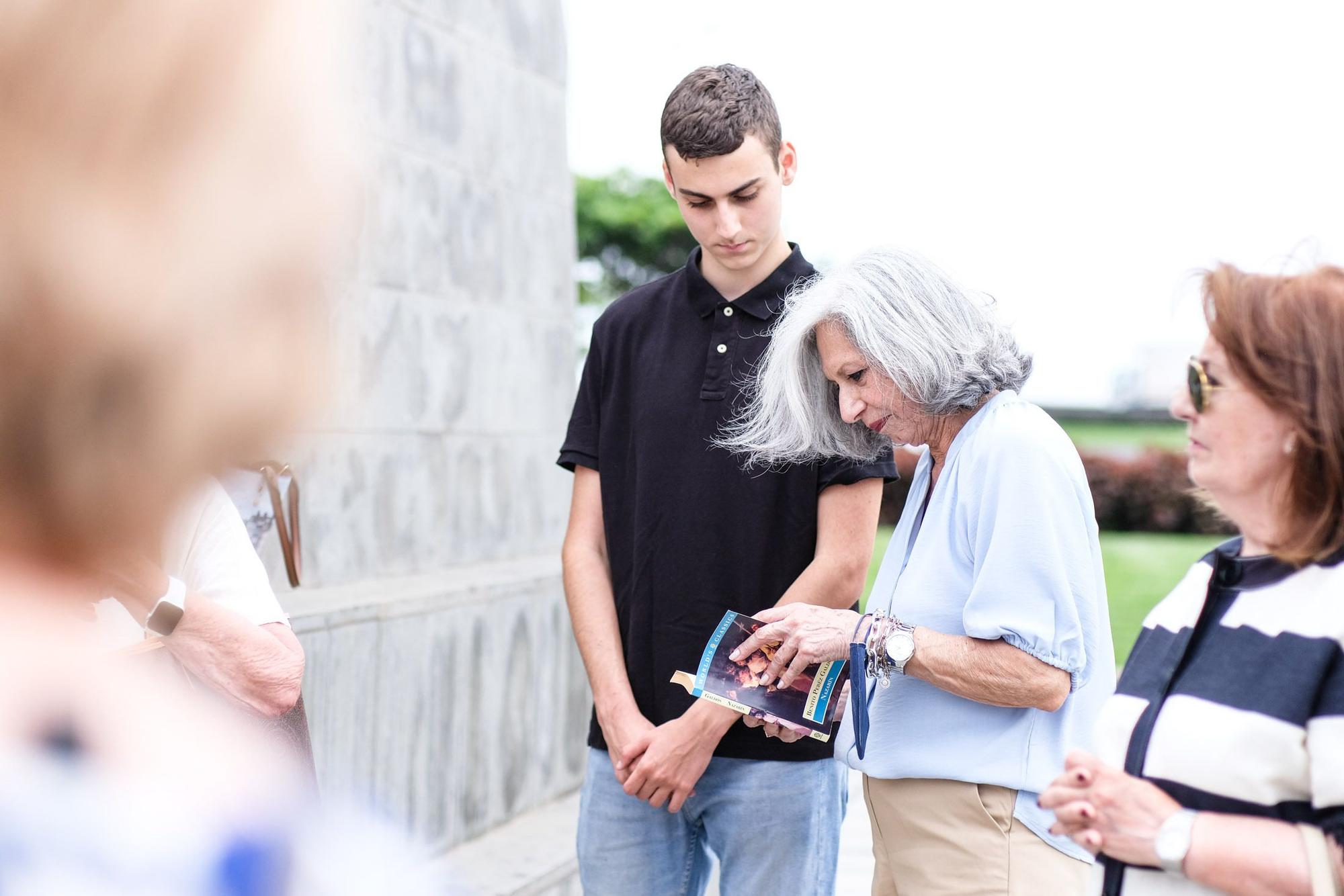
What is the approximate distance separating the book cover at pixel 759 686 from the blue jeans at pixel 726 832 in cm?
31

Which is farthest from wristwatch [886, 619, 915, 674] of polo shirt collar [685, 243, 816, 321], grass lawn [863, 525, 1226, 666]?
grass lawn [863, 525, 1226, 666]

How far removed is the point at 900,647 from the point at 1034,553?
0.87 ft

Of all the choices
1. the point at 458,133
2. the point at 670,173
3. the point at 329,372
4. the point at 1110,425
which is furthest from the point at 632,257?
the point at 329,372

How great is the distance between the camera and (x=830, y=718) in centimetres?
223

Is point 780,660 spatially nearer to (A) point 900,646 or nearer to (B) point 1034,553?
(A) point 900,646

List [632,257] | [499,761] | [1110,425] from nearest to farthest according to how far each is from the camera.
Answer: [499,761] → [632,257] → [1110,425]

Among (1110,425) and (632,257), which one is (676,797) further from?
(1110,425)

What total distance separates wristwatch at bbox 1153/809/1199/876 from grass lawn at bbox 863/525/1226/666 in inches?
320

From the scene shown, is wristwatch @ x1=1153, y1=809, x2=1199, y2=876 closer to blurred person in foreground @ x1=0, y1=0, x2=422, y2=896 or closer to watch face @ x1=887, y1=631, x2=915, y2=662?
watch face @ x1=887, y1=631, x2=915, y2=662

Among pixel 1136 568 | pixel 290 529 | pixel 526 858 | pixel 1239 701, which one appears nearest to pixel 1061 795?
pixel 1239 701

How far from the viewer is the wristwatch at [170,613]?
1792 millimetres

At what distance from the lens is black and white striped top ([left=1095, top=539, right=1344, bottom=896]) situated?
1.49 meters

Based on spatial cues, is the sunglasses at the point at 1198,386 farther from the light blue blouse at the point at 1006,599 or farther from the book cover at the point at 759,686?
the book cover at the point at 759,686

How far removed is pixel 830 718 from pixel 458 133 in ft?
10.6
